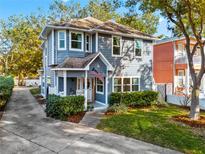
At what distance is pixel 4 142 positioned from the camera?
8.98 metres

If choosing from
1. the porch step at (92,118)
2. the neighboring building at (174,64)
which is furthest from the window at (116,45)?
the neighboring building at (174,64)

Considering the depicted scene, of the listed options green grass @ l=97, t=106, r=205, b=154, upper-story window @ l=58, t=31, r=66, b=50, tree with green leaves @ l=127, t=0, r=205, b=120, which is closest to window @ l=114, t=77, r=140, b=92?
green grass @ l=97, t=106, r=205, b=154

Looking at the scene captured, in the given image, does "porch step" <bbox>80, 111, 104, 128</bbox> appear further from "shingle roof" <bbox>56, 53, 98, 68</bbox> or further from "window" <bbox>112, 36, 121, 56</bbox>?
"window" <bbox>112, 36, 121, 56</bbox>

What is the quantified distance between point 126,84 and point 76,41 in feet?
19.2

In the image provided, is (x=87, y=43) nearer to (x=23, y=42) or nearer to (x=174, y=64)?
(x=174, y=64)

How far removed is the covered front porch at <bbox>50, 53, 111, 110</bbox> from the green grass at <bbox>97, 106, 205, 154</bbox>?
3.66 meters

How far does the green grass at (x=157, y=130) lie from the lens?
8742mm

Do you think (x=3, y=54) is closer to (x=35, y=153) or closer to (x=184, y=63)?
(x=184, y=63)

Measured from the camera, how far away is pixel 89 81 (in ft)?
61.1

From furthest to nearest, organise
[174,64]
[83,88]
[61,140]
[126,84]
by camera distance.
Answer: [174,64]
[126,84]
[83,88]
[61,140]

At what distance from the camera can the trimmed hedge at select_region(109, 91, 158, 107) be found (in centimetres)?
1664

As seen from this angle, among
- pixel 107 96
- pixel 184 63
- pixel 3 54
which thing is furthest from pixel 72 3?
pixel 107 96

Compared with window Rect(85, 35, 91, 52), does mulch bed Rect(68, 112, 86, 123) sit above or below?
below

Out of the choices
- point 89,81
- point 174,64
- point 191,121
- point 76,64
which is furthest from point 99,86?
point 174,64
